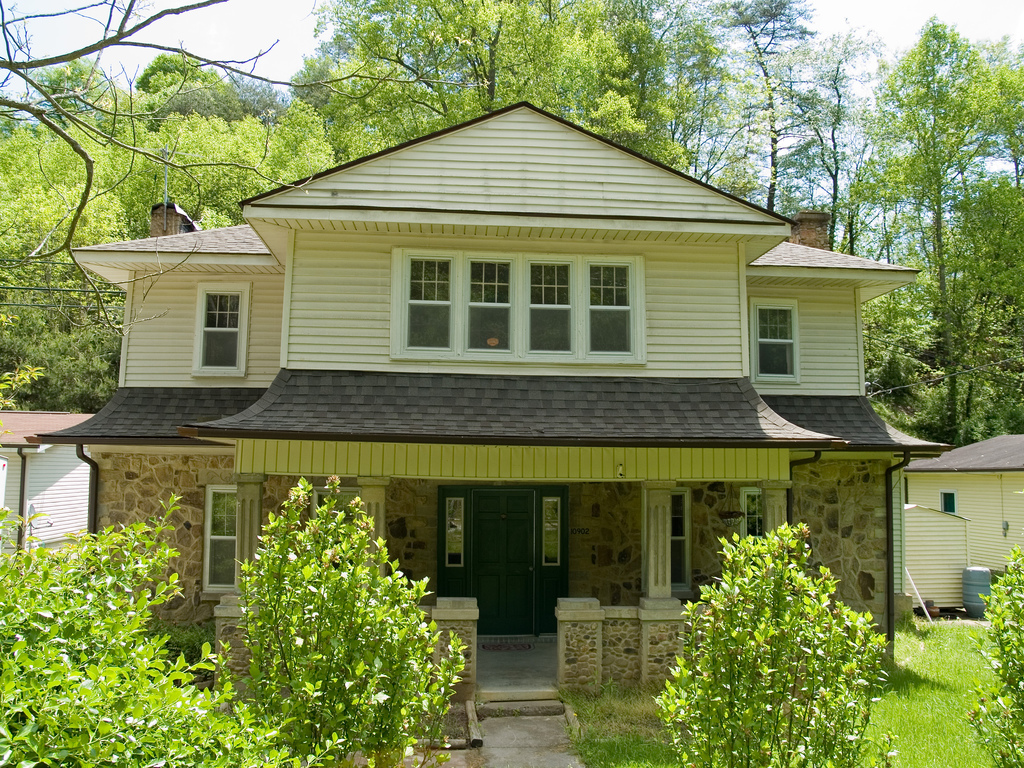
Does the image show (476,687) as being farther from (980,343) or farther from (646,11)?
(646,11)

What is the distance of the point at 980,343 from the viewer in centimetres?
2616

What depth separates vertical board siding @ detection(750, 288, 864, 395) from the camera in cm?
1153

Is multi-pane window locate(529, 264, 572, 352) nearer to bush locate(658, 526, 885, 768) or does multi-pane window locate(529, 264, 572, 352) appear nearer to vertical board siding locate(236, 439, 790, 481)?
vertical board siding locate(236, 439, 790, 481)

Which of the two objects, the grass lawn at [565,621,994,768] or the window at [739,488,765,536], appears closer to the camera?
the grass lawn at [565,621,994,768]

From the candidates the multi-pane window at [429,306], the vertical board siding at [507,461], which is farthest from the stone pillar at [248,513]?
the multi-pane window at [429,306]

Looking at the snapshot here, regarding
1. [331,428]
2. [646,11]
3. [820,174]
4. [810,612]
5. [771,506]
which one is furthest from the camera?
[820,174]

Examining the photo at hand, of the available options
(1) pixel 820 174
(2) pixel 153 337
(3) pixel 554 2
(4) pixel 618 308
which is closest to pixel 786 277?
(4) pixel 618 308

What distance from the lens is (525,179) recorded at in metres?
9.51

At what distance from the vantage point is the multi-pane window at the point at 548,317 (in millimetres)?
9477

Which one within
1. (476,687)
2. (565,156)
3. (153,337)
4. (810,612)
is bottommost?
(476,687)

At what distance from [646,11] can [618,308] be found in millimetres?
22716

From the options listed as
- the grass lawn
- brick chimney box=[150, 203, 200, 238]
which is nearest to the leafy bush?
the grass lawn

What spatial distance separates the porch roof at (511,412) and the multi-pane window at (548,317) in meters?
0.47

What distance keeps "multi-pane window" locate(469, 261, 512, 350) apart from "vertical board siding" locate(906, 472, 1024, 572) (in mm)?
14209
